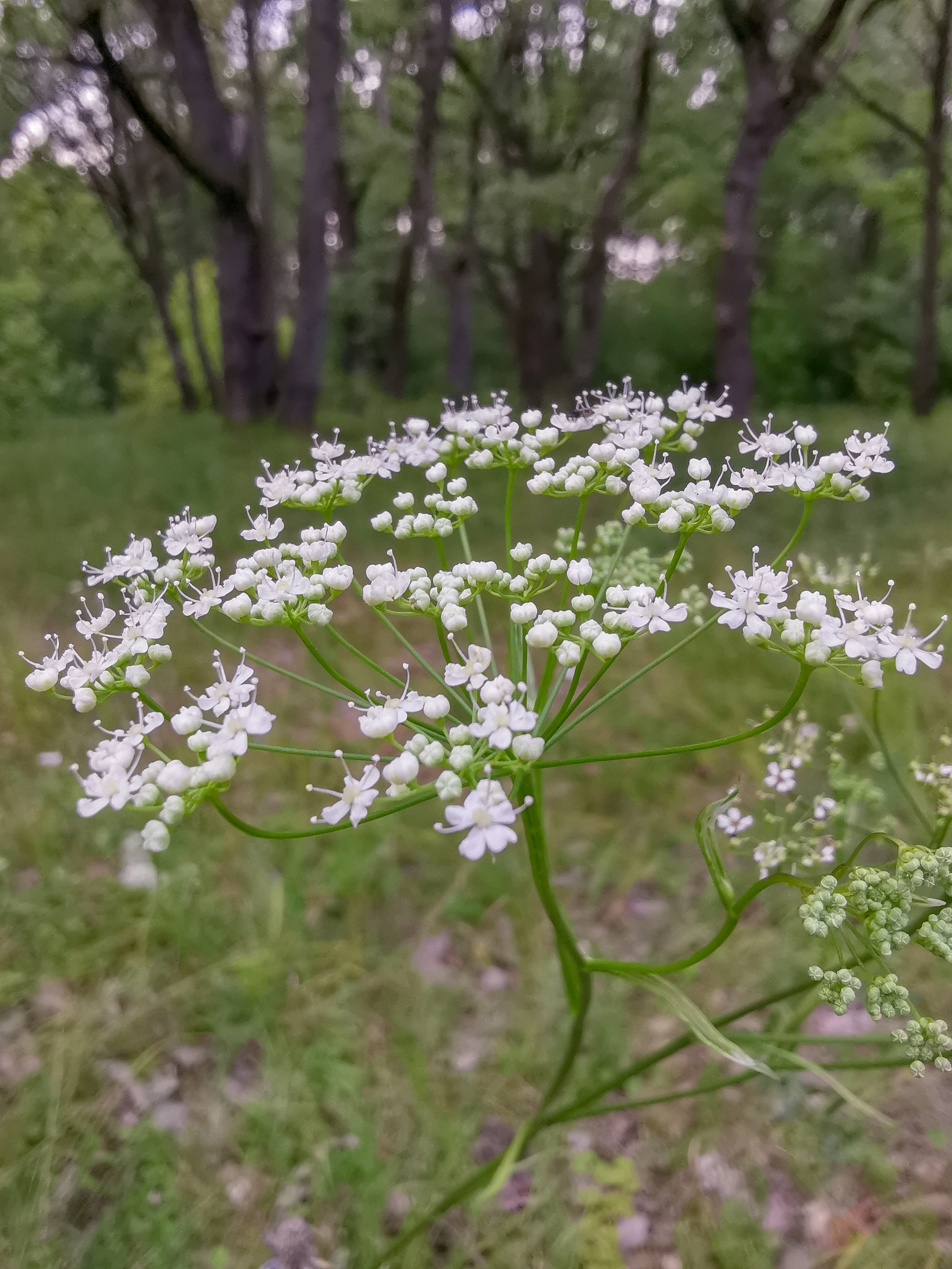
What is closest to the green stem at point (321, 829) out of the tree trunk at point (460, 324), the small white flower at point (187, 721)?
the small white flower at point (187, 721)

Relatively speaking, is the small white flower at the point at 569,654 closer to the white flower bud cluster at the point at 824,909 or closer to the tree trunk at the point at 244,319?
the white flower bud cluster at the point at 824,909

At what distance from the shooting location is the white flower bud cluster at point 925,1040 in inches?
43.4

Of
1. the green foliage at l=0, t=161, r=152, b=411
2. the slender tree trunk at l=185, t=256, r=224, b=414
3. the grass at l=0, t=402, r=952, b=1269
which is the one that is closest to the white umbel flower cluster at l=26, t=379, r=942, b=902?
the grass at l=0, t=402, r=952, b=1269

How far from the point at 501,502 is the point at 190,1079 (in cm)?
549

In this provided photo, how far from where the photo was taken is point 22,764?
3773mm

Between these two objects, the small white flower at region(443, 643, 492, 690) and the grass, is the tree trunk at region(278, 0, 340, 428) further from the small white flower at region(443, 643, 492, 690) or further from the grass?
the small white flower at region(443, 643, 492, 690)

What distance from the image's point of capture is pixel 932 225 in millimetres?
11617

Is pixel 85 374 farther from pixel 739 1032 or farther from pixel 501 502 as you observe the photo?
pixel 739 1032

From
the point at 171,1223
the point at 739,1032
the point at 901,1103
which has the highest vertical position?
the point at 739,1032

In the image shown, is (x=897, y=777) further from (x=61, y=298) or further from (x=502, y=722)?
(x=61, y=298)

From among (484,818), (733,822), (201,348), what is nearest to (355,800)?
(484,818)

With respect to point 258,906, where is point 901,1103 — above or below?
below

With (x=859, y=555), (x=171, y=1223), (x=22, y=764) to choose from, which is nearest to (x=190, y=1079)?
(x=171, y=1223)

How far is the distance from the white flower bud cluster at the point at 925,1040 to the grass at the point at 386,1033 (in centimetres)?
147
